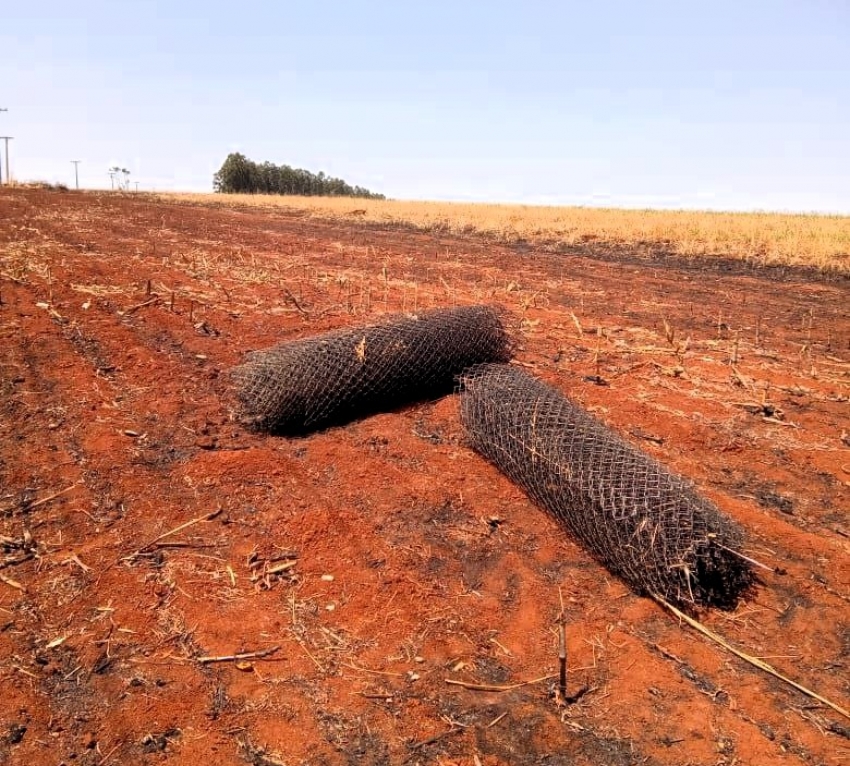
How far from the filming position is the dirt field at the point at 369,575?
105 inches

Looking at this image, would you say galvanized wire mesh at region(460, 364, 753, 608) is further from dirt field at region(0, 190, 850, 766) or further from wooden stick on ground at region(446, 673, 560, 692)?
wooden stick on ground at region(446, 673, 560, 692)

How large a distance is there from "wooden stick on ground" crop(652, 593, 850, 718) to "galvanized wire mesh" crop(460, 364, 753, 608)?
8cm

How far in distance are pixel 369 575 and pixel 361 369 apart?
222 cm

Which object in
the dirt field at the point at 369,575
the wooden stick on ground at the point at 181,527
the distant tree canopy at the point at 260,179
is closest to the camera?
the dirt field at the point at 369,575

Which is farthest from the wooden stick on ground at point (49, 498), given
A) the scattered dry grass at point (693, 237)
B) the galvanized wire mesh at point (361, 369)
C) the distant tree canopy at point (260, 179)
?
the distant tree canopy at point (260, 179)

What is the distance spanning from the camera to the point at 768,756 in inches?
102

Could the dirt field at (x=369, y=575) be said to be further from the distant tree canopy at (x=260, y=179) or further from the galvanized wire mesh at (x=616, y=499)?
the distant tree canopy at (x=260, y=179)

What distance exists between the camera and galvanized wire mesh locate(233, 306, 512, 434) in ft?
17.0

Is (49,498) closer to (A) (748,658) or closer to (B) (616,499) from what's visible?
(B) (616,499)

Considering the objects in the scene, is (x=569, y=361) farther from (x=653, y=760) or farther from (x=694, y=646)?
(x=653, y=760)

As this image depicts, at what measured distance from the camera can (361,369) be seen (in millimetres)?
5426

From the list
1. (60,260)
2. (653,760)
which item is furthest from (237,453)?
(60,260)

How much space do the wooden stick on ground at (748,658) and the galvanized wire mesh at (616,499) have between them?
8 cm

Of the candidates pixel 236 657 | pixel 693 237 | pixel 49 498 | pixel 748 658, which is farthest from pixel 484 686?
pixel 693 237
